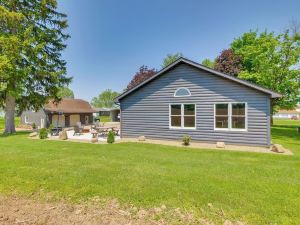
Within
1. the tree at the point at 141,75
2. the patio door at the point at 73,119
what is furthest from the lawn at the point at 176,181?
the tree at the point at 141,75

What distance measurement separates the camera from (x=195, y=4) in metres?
15.4

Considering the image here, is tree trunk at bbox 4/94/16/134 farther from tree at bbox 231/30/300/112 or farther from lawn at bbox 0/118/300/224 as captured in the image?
tree at bbox 231/30/300/112

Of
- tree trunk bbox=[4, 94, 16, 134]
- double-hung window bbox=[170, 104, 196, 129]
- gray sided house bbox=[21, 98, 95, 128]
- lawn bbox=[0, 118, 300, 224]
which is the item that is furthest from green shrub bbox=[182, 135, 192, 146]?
gray sided house bbox=[21, 98, 95, 128]

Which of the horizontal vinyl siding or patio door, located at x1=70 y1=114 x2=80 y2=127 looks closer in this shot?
the horizontal vinyl siding

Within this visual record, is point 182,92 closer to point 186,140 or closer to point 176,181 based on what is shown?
point 186,140

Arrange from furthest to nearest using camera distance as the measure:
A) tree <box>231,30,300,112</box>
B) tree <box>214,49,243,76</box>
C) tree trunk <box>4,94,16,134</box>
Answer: tree <box>214,49,243,76</box> → tree <box>231,30,300,112</box> → tree trunk <box>4,94,16,134</box>

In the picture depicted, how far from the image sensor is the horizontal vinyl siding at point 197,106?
11359 millimetres

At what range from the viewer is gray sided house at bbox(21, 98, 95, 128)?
3092 centimetres

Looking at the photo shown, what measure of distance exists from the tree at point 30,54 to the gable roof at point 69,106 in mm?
10177

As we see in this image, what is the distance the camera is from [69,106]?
36.0 meters

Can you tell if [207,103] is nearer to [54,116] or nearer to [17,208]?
[17,208]

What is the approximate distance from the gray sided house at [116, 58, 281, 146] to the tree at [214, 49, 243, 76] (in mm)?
20259

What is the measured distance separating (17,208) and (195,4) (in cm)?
1641

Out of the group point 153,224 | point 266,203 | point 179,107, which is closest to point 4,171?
point 153,224
